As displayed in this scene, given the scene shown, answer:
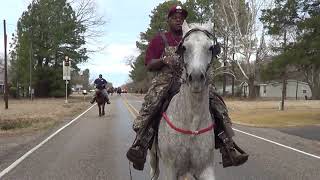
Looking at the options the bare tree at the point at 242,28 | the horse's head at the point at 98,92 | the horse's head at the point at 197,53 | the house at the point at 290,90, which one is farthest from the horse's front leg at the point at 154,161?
the house at the point at 290,90

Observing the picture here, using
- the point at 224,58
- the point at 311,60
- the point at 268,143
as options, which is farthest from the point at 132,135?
the point at 224,58

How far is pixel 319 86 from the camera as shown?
92.4 metres

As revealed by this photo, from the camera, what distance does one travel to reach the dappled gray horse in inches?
191

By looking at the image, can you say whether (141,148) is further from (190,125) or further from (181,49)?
(181,49)

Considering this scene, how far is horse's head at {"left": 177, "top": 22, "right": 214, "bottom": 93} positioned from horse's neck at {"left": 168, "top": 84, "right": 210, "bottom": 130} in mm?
232

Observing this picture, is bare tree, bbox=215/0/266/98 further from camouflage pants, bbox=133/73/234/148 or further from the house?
camouflage pants, bbox=133/73/234/148

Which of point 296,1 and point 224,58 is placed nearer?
point 296,1

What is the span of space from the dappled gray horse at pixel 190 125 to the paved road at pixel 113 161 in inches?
191

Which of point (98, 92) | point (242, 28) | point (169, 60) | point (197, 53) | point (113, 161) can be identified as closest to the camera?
point (197, 53)

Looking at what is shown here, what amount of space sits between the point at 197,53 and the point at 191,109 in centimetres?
68

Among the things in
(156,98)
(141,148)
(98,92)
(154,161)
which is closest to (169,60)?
(156,98)

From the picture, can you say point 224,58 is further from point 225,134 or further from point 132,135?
point 225,134

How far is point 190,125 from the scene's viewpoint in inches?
208

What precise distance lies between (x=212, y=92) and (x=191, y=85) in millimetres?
1310
